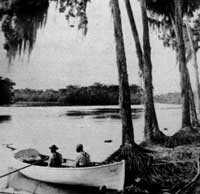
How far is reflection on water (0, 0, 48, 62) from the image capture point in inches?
300

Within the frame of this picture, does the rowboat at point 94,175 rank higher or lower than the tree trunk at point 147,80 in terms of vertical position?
lower

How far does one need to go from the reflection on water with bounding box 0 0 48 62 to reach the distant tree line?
1.45 meters

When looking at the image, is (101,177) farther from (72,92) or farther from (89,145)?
(89,145)

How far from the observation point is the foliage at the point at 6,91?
318 inches

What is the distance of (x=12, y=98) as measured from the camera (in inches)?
347

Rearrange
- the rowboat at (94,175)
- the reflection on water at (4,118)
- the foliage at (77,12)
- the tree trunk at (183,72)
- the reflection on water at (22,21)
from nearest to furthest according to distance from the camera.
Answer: the rowboat at (94,175), the reflection on water at (22,21), the foliage at (77,12), the reflection on water at (4,118), the tree trunk at (183,72)

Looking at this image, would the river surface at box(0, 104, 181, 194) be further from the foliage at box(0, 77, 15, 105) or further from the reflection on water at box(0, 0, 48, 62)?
the reflection on water at box(0, 0, 48, 62)

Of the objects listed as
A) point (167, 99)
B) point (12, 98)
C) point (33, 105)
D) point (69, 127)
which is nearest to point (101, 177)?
point (12, 98)

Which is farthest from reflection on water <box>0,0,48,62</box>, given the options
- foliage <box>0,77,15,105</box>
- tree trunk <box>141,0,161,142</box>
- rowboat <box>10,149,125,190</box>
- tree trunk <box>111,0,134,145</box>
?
tree trunk <box>141,0,161,142</box>

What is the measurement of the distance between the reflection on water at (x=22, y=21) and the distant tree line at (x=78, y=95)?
145 cm

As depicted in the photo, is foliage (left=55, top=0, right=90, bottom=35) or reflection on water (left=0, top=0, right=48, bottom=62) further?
foliage (left=55, top=0, right=90, bottom=35)

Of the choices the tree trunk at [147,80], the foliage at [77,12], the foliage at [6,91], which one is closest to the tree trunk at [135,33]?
the tree trunk at [147,80]

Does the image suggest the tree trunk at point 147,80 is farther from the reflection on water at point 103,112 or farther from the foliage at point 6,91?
the foliage at point 6,91

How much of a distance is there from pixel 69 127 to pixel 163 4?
18.7 ft
